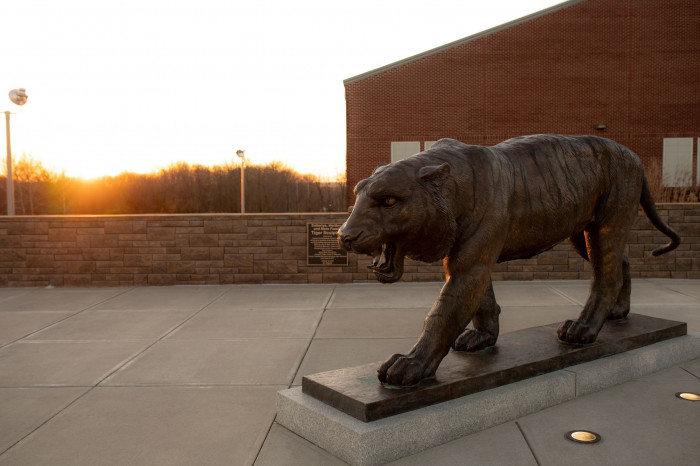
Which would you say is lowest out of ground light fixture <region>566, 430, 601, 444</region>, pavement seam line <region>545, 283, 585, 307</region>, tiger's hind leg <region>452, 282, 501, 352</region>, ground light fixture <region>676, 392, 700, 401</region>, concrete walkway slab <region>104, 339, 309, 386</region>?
concrete walkway slab <region>104, 339, 309, 386</region>

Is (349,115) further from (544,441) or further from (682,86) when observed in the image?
(544,441)

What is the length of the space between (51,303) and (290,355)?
4839 millimetres

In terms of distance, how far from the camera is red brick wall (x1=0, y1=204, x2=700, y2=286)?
9.17 m

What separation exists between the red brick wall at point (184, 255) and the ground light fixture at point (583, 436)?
6.09m

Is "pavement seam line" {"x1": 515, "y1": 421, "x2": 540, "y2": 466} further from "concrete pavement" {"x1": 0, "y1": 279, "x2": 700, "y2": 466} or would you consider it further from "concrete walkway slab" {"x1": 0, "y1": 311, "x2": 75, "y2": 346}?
"concrete walkway slab" {"x1": 0, "y1": 311, "x2": 75, "y2": 346}

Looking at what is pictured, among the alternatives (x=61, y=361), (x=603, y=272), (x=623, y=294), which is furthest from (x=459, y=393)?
(x=61, y=361)

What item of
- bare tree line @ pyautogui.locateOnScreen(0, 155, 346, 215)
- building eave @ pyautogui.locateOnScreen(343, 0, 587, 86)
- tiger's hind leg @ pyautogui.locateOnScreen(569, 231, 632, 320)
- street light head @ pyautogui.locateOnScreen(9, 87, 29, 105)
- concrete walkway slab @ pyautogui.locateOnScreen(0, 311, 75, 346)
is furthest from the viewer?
bare tree line @ pyautogui.locateOnScreen(0, 155, 346, 215)

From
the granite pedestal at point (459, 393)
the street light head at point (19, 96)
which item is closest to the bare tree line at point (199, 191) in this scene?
the street light head at point (19, 96)

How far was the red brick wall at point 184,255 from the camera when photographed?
9.17 m

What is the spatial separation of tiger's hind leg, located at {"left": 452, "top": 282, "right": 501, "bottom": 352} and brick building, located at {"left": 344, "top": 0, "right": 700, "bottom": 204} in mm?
19712

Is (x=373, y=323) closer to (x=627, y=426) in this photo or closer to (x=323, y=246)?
(x=323, y=246)

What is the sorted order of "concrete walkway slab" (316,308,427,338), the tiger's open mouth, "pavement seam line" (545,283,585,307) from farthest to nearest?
"pavement seam line" (545,283,585,307)
"concrete walkway slab" (316,308,427,338)
the tiger's open mouth

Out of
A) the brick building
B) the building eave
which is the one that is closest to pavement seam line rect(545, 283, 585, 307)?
the brick building

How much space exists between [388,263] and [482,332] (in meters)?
1.21
